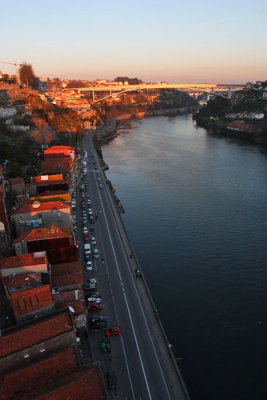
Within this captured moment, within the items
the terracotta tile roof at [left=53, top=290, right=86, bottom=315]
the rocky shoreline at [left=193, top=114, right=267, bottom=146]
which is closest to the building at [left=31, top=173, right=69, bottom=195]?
the terracotta tile roof at [left=53, top=290, right=86, bottom=315]

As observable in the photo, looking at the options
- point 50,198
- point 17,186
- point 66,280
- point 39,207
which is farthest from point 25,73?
point 66,280

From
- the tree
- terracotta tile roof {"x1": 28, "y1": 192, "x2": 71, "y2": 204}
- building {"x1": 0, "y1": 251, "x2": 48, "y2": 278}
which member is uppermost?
the tree

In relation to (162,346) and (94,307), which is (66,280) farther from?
(162,346)

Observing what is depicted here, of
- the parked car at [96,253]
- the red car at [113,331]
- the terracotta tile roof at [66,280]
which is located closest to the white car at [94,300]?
the terracotta tile roof at [66,280]

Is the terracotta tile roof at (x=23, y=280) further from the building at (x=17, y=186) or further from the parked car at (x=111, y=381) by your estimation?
the building at (x=17, y=186)

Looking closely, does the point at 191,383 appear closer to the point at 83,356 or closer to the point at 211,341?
the point at 211,341

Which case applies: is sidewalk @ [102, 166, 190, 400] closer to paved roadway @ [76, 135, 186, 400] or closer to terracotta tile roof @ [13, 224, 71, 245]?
paved roadway @ [76, 135, 186, 400]

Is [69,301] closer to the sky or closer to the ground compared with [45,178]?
closer to the ground
